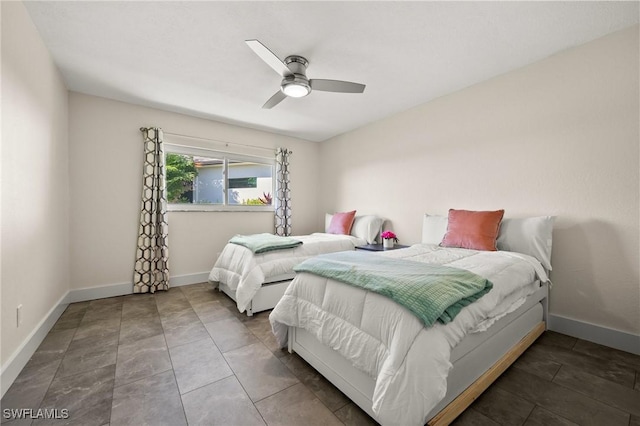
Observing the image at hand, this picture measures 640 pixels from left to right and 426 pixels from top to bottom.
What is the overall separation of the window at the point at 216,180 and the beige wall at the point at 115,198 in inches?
8.6

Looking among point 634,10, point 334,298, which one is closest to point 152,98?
point 334,298

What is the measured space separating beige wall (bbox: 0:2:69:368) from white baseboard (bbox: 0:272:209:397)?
0.05 metres

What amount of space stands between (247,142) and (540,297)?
13.7 ft

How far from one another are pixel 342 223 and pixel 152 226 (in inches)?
104

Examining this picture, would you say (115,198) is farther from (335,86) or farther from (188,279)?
(335,86)

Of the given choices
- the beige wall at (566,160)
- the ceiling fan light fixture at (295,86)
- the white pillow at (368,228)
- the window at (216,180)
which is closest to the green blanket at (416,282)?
the beige wall at (566,160)

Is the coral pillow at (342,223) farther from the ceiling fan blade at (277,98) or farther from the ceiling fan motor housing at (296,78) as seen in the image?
the ceiling fan motor housing at (296,78)

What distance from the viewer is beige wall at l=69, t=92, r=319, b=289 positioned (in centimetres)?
305

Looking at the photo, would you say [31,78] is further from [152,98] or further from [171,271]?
[171,271]

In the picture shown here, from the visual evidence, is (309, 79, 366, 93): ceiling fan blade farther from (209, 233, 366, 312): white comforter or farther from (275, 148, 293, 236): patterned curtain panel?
(275, 148, 293, 236): patterned curtain panel

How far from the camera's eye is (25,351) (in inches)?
69.5

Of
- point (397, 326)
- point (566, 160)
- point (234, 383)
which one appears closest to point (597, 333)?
point (566, 160)

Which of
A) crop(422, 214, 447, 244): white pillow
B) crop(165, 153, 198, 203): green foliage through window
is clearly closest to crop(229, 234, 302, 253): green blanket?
crop(165, 153, 198, 203): green foliage through window

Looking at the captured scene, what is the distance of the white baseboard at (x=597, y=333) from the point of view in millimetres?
1948
